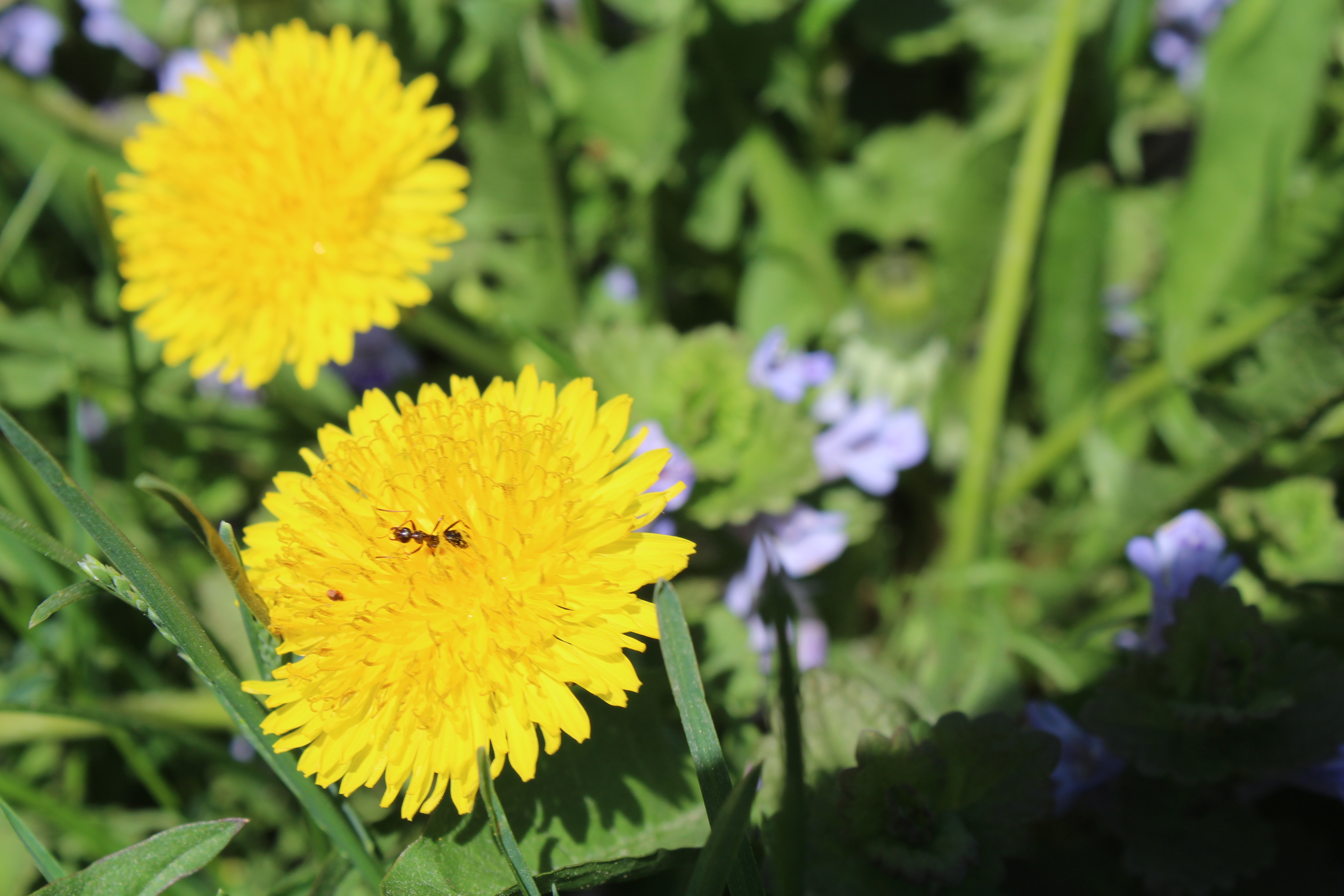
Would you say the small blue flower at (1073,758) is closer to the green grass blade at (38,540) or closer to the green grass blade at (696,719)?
the green grass blade at (696,719)

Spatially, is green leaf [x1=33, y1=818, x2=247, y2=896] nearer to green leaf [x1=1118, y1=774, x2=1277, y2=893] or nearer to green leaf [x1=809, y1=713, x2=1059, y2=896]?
green leaf [x1=809, y1=713, x2=1059, y2=896]

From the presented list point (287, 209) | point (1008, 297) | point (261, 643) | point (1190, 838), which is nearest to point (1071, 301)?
point (1008, 297)

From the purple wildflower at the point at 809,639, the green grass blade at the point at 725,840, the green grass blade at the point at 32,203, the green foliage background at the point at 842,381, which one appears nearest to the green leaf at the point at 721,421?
the green foliage background at the point at 842,381

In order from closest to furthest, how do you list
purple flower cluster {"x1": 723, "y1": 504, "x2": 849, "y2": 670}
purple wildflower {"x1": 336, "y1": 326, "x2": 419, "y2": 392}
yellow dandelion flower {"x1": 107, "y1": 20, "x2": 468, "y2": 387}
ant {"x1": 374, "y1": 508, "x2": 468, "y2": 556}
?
ant {"x1": 374, "y1": 508, "x2": 468, "y2": 556} < yellow dandelion flower {"x1": 107, "y1": 20, "x2": 468, "y2": 387} < purple flower cluster {"x1": 723, "y1": 504, "x2": 849, "y2": 670} < purple wildflower {"x1": 336, "y1": 326, "x2": 419, "y2": 392}

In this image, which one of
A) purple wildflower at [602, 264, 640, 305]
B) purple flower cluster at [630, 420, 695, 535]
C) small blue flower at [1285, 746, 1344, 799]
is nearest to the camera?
small blue flower at [1285, 746, 1344, 799]

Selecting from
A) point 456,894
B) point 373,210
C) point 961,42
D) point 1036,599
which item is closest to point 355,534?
point 456,894

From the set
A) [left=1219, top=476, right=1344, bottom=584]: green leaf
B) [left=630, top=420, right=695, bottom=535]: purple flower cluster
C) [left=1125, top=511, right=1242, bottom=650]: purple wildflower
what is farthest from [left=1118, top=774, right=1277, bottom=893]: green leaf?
[left=630, top=420, right=695, bottom=535]: purple flower cluster

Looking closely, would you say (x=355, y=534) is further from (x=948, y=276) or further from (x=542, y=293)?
(x=948, y=276)
